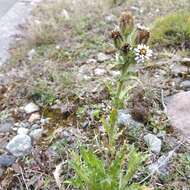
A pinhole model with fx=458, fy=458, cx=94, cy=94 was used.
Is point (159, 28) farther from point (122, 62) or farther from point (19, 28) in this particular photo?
point (122, 62)

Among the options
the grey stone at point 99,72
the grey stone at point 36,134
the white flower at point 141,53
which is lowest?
the grey stone at point 99,72

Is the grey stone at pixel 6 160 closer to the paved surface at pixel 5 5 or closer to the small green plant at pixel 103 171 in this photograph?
the small green plant at pixel 103 171

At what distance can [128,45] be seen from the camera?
1.82 meters

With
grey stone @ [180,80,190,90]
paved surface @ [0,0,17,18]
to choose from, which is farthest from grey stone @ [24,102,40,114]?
paved surface @ [0,0,17,18]

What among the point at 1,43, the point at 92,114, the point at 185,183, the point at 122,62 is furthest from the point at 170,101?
the point at 1,43

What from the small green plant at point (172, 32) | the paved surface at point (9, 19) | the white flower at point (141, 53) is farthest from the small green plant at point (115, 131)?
the paved surface at point (9, 19)

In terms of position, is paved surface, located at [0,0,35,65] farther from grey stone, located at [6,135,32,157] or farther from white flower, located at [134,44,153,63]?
white flower, located at [134,44,153,63]

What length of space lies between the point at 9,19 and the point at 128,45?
3.55 meters

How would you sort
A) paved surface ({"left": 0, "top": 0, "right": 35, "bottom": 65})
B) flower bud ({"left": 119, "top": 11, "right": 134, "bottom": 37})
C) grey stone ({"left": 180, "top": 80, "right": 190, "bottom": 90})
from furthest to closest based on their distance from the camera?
1. paved surface ({"left": 0, "top": 0, "right": 35, "bottom": 65})
2. grey stone ({"left": 180, "top": 80, "right": 190, "bottom": 90})
3. flower bud ({"left": 119, "top": 11, "right": 134, "bottom": 37})

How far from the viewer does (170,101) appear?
298cm

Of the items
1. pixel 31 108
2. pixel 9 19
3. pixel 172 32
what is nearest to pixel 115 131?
pixel 31 108

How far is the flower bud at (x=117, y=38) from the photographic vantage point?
186cm

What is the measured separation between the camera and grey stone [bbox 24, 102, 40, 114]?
3.14 meters

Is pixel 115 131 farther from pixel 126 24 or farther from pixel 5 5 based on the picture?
pixel 5 5
